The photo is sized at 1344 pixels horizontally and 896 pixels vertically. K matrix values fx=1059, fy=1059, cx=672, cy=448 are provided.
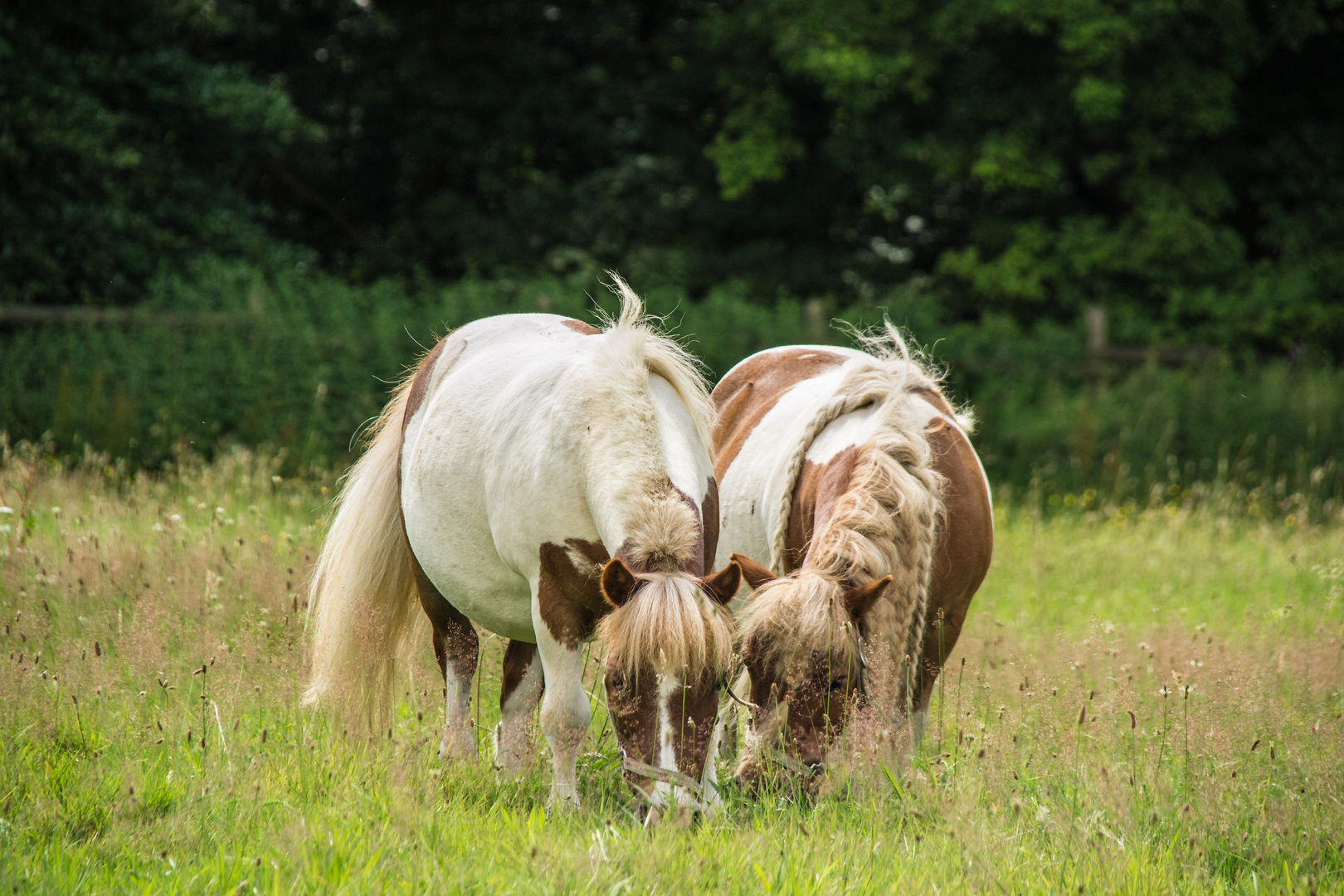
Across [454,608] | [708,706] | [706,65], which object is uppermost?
[706,65]

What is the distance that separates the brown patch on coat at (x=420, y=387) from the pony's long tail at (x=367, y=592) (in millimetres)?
69

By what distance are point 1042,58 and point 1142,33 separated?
1547 mm

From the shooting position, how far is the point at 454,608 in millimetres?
3707

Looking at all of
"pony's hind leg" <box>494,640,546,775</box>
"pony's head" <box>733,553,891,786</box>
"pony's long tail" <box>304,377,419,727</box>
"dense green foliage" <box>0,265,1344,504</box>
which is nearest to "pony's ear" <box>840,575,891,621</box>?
"pony's head" <box>733,553,891,786</box>

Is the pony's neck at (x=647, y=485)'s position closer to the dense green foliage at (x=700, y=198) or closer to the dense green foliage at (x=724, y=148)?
the dense green foliage at (x=700, y=198)

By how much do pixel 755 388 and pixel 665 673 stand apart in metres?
2.89

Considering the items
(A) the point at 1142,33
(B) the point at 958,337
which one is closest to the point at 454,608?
(B) the point at 958,337

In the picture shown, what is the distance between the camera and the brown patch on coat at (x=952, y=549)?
362 cm

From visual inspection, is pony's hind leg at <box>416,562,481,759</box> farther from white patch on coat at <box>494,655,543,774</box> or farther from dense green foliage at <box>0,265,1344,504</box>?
dense green foliage at <box>0,265,1344,504</box>

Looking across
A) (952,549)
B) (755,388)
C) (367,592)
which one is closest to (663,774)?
(952,549)

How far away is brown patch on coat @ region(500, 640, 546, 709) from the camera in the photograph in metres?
3.48

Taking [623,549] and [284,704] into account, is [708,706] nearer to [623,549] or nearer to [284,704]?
[623,549]

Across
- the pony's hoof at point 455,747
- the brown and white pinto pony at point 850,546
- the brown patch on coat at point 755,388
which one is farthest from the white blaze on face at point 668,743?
the brown patch on coat at point 755,388

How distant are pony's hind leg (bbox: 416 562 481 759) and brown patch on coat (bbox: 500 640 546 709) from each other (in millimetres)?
150
